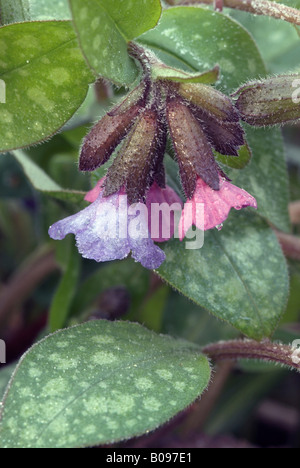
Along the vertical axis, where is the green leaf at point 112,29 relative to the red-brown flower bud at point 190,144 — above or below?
above

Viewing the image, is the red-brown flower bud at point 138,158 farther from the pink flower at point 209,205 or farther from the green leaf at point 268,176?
the green leaf at point 268,176

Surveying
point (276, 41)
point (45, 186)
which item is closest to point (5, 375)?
point (45, 186)

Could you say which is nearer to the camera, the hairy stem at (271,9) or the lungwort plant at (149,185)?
the lungwort plant at (149,185)

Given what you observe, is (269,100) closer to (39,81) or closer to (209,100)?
(209,100)

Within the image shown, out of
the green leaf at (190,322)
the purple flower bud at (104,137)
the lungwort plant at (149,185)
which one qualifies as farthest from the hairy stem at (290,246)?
the purple flower bud at (104,137)

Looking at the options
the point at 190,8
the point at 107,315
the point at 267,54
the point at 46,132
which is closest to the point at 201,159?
the point at 46,132

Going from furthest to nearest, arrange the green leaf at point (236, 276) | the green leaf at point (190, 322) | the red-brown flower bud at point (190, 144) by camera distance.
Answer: the green leaf at point (190, 322) < the green leaf at point (236, 276) < the red-brown flower bud at point (190, 144)

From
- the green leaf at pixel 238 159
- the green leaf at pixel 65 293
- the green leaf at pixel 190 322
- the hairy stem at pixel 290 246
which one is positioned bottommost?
the green leaf at pixel 190 322

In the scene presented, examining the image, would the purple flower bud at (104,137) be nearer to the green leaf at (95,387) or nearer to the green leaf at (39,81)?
the green leaf at (39,81)

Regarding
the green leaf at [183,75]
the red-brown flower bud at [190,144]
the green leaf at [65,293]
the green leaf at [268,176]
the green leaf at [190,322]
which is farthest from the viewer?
the green leaf at [190,322]
